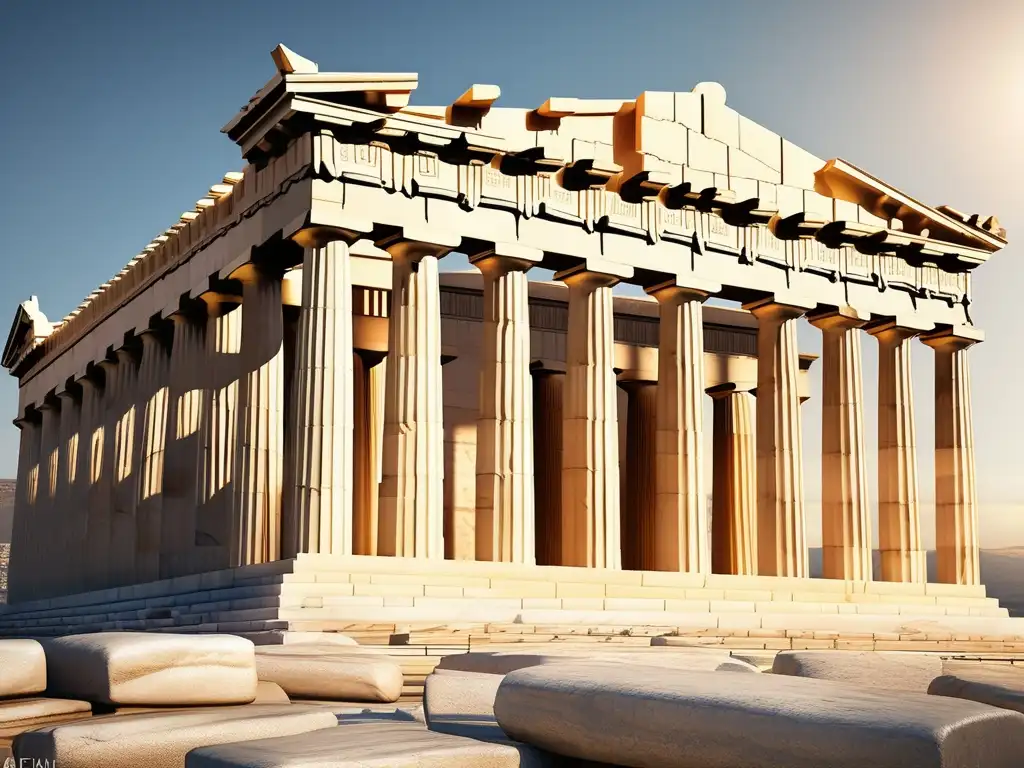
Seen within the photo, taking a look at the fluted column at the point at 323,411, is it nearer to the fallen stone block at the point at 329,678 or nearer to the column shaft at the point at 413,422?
the column shaft at the point at 413,422

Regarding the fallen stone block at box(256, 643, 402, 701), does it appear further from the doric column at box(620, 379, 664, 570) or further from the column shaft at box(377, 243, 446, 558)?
the doric column at box(620, 379, 664, 570)

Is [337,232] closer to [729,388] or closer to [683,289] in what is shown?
[683,289]

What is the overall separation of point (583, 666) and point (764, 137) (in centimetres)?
5011

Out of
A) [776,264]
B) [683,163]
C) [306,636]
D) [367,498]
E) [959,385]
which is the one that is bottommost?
[306,636]

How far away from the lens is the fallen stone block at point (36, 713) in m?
16.1

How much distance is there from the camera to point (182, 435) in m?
59.9

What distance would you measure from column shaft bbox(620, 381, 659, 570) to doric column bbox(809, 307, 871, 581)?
30.5ft

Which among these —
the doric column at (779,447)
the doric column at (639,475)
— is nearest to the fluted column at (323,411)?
the doric column at (779,447)

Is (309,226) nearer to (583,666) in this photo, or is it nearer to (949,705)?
(583,666)

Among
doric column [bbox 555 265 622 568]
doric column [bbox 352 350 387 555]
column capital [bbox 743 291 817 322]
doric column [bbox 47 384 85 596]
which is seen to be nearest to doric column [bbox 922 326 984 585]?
column capital [bbox 743 291 817 322]

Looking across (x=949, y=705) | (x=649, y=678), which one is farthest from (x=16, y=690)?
(x=949, y=705)

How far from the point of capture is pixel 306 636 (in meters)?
34.1

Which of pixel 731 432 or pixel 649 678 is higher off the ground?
pixel 731 432

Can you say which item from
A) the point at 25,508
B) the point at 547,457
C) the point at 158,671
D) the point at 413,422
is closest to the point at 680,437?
the point at 547,457
